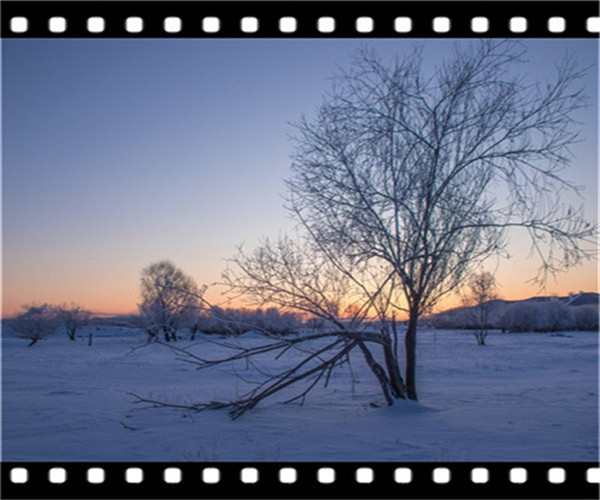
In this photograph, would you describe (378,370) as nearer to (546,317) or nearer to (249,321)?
(249,321)

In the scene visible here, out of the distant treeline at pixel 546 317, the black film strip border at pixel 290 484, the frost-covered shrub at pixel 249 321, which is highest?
the frost-covered shrub at pixel 249 321

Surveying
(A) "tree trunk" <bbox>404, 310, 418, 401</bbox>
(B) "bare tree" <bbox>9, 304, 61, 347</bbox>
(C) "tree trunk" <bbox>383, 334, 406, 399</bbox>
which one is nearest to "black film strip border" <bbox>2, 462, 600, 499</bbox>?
(C) "tree trunk" <bbox>383, 334, 406, 399</bbox>

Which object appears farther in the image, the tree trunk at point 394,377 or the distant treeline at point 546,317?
the distant treeline at point 546,317

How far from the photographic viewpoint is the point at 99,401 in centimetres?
1091

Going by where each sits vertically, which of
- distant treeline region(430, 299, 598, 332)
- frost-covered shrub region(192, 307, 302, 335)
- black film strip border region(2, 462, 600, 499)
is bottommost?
distant treeline region(430, 299, 598, 332)

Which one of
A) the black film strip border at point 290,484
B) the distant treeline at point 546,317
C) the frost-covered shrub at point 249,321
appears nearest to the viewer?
the black film strip border at point 290,484

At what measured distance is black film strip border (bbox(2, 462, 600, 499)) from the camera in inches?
158

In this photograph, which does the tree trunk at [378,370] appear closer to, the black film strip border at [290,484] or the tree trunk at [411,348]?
the tree trunk at [411,348]

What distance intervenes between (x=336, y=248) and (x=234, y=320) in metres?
2.32

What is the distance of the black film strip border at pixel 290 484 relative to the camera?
402cm

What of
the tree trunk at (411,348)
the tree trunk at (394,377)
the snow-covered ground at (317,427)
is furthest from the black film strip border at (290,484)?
the tree trunk at (411,348)

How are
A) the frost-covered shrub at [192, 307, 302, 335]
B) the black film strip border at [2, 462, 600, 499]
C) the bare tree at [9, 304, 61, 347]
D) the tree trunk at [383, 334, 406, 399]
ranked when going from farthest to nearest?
the bare tree at [9, 304, 61, 347] → the tree trunk at [383, 334, 406, 399] → the frost-covered shrub at [192, 307, 302, 335] → the black film strip border at [2, 462, 600, 499]

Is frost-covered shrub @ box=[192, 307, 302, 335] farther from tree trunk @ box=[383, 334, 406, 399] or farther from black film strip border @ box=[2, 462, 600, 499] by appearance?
black film strip border @ box=[2, 462, 600, 499]

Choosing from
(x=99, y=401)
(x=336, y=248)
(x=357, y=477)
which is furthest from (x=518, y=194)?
(x=99, y=401)
